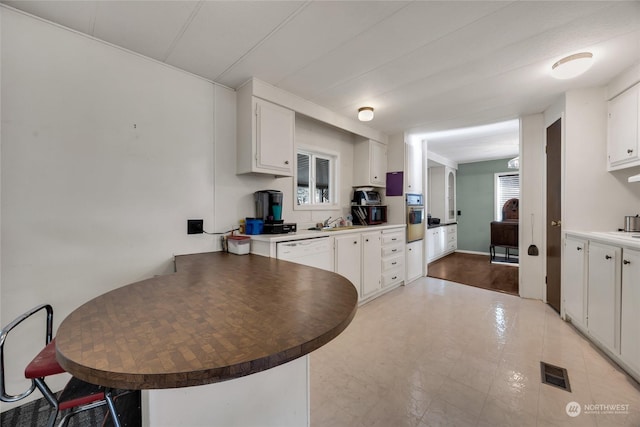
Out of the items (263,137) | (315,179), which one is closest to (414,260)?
(315,179)

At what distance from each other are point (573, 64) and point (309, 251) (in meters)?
2.64

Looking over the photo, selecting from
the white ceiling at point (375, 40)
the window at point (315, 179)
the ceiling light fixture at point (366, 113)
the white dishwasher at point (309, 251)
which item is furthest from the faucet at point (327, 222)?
the white ceiling at point (375, 40)

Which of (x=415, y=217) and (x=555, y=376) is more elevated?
(x=415, y=217)

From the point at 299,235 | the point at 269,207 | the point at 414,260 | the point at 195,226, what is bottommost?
the point at 414,260

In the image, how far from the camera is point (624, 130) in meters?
2.20

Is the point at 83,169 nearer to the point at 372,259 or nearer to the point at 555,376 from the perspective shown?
the point at 372,259

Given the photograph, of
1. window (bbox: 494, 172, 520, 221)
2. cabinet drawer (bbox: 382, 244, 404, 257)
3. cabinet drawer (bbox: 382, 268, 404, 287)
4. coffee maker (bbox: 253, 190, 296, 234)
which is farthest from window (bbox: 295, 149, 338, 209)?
window (bbox: 494, 172, 520, 221)

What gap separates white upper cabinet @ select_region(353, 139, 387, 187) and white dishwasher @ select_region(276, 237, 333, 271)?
1472mm

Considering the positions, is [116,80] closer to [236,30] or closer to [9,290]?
[236,30]

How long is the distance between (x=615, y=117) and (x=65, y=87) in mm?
4504

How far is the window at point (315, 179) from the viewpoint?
10.8 ft

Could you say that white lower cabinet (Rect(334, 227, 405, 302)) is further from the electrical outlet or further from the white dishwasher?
the electrical outlet

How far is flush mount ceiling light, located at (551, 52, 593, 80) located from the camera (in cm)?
192

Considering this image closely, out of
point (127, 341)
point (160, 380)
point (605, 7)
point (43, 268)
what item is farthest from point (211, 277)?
point (605, 7)
